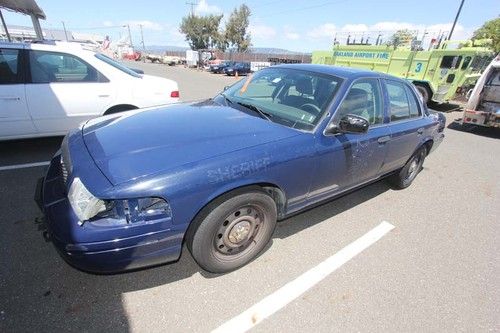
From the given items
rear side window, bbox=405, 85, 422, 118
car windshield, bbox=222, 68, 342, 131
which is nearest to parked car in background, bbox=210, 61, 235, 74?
rear side window, bbox=405, 85, 422, 118

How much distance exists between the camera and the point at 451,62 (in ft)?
37.8

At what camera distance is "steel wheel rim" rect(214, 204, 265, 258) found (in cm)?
240

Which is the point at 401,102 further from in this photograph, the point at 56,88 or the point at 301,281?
the point at 56,88

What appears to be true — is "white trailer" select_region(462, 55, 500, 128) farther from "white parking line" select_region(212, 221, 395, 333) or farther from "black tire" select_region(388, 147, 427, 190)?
"white parking line" select_region(212, 221, 395, 333)

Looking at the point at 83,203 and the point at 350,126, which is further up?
the point at 350,126

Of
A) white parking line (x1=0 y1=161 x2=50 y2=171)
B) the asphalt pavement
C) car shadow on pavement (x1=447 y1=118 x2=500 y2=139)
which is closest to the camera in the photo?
the asphalt pavement

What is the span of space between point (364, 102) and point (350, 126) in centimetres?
74

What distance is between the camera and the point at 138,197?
6.23ft

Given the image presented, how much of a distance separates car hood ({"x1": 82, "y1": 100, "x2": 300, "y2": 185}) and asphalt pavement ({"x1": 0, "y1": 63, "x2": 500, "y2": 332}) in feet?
3.35

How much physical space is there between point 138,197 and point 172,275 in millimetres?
958

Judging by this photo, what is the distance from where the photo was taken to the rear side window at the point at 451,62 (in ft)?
37.3

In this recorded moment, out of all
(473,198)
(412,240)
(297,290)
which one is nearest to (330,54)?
(473,198)

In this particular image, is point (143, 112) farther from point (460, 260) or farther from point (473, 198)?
point (473, 198)

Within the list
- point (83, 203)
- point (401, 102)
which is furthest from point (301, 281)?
point (401, 102)
